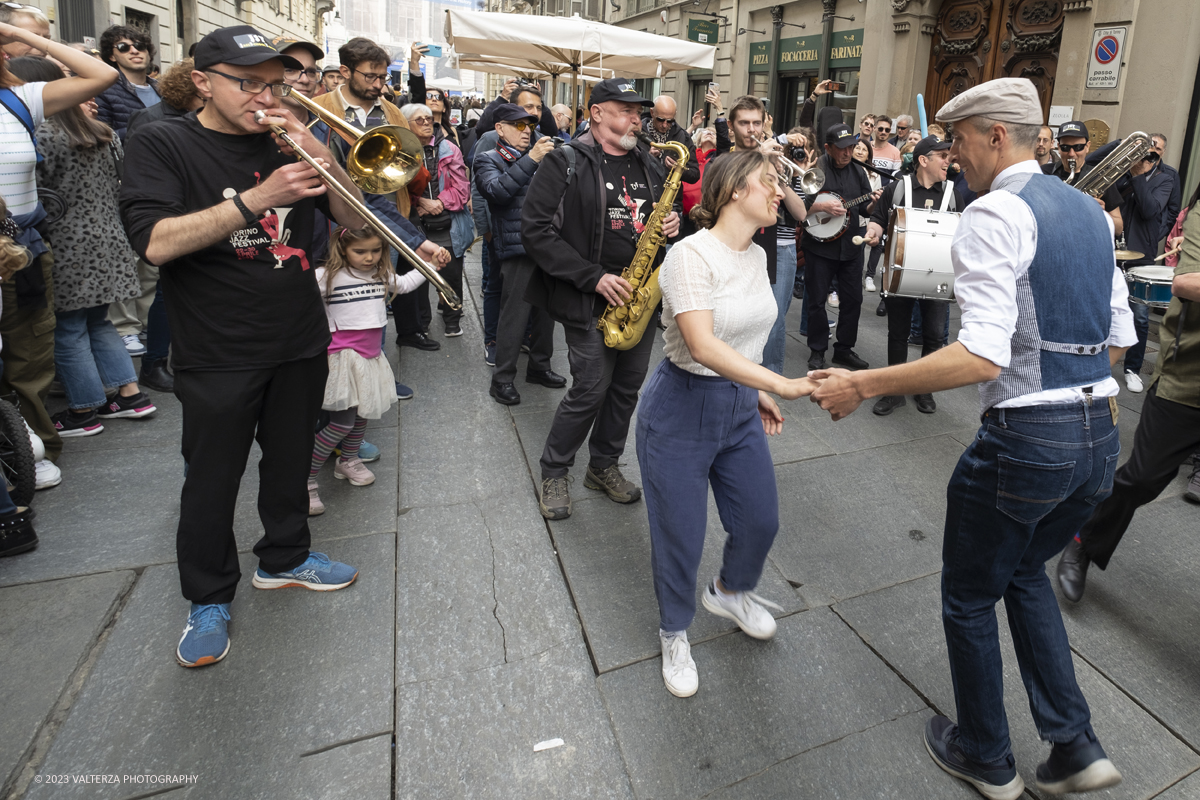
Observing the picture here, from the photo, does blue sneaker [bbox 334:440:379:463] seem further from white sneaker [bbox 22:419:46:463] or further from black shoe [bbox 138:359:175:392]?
black shoe [bbox 138:359:175:392]

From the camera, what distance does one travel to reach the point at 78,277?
436 centimetres

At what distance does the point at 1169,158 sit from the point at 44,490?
11.7 m

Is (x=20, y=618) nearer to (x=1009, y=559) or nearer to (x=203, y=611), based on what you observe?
(x=203, y=611)

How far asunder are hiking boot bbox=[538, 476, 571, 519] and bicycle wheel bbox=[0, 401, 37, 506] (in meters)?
2.36

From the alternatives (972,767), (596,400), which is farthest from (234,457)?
(972,767)

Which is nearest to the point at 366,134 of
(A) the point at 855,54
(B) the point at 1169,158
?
(B) the point at 1169,158

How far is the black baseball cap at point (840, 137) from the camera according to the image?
586cm

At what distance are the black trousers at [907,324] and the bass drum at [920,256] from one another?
670mm

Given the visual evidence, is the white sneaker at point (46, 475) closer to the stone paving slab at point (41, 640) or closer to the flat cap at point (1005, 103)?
the stone paving slab at point (41, 640)

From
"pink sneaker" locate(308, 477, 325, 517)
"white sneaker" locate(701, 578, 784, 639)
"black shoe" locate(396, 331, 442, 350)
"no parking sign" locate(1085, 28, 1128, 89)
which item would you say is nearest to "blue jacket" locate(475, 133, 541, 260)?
"black shoe" locate(396, 331, 442, 350)

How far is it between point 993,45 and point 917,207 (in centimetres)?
854

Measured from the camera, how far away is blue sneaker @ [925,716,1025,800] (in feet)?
7.34

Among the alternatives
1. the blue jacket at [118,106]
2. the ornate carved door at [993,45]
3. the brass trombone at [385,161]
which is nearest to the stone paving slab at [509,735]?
the brass trombone at [385,161]

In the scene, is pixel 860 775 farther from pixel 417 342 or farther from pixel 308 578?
pixel 417 342
